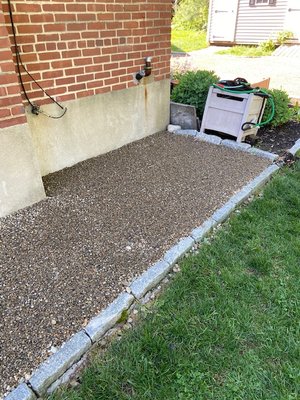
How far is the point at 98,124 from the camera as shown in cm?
368

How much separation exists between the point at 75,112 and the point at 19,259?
1747 millimetres

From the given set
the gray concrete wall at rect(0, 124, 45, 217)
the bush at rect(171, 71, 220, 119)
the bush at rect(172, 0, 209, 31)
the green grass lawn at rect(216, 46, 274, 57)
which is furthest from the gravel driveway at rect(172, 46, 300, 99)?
the bush at rect(172, 0, 209, 31)

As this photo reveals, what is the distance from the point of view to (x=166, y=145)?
418 centimetres

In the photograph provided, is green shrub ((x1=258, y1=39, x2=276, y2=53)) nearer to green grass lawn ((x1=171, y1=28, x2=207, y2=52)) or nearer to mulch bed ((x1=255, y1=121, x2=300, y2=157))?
green grass lawn ((x1=171, y1=28, x2=207, y2=52))

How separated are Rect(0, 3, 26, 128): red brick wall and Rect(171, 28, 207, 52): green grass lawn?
40.7 feet

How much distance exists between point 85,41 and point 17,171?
154 cm

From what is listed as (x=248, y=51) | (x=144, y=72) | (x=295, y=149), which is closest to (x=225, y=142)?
(x=295, y=149)

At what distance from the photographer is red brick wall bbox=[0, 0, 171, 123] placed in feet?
9.28

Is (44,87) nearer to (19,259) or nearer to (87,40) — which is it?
(87,40)

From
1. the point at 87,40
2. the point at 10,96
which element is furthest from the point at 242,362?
the point at 87,40

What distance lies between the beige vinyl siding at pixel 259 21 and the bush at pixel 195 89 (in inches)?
378

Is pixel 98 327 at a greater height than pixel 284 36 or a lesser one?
lesser

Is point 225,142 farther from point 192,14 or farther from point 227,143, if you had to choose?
point 192,14

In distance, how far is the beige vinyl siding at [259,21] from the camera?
12.2 meters
